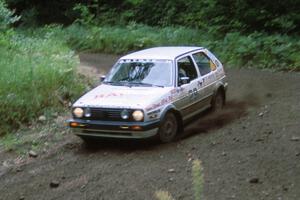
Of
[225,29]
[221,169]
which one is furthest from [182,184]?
[225,29]

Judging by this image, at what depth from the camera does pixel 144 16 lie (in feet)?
102

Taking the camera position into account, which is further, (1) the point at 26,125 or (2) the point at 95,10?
(2) the point at 95,10

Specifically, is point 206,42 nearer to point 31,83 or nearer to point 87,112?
point 31,83

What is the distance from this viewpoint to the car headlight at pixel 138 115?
30.5 feet

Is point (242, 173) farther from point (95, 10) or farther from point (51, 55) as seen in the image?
point (95, 10)

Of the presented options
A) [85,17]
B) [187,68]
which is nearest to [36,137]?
[187,68]

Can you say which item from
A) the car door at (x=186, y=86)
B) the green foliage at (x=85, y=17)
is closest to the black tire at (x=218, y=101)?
the car door at (x=186, y=86)

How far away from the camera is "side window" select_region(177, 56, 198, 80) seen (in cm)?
1071

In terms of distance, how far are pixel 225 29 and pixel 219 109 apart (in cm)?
1162

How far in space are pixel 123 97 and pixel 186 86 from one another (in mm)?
1441

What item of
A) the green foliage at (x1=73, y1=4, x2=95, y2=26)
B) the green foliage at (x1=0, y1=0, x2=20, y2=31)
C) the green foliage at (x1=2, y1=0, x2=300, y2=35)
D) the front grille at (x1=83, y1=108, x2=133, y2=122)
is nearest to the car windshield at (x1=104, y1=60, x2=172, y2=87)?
the front grille at (x1=83, y1=108, x2=133, y2=122)

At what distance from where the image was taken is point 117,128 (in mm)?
9367

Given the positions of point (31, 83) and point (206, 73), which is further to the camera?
point (31, 83)

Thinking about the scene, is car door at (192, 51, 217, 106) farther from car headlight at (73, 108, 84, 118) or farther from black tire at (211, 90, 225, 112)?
car headlight at (73, 108, 84, 118)
